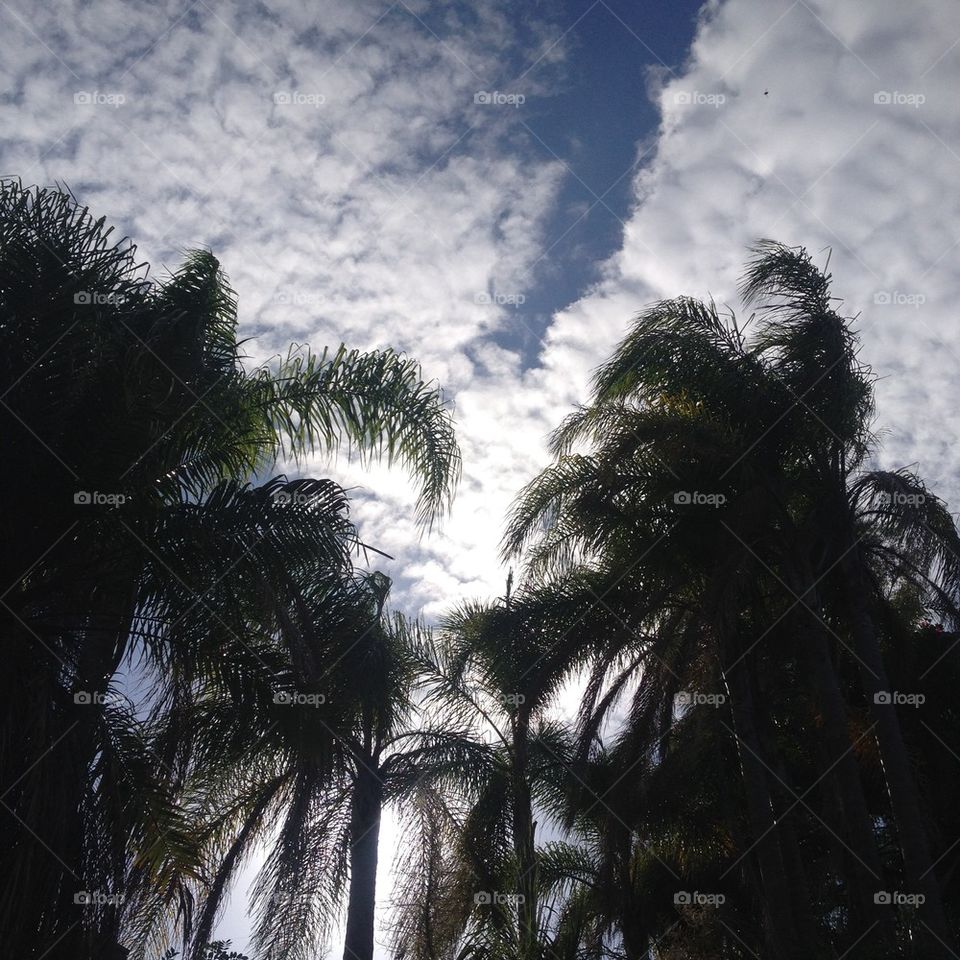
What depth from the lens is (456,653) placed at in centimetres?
1429

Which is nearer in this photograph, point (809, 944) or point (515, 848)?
point (809, 944)

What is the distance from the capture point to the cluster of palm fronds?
639 centimetres

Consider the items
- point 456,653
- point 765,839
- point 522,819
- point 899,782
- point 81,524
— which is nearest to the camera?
point 81,524

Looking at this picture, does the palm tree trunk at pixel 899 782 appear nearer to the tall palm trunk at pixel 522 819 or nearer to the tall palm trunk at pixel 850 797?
the tall palm trunk at pixel 850 797

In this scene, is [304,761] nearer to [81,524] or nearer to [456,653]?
[81,524]

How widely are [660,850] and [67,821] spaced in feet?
36.3

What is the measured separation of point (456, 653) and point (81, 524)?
862 centimetres

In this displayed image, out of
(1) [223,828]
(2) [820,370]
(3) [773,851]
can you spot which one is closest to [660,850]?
(3) [773,851]

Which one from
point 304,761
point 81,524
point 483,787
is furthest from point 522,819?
point 81,524

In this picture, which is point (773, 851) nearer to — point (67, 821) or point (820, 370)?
point (820, 370)

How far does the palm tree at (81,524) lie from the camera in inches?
233

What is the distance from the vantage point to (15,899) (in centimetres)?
553

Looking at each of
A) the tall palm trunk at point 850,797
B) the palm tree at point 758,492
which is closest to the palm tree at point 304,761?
the palm tree at point 758,492

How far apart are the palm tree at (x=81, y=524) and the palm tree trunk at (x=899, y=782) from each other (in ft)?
22.7
